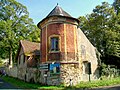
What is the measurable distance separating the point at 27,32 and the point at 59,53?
30.8 meters

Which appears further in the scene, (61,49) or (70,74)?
(61,49)

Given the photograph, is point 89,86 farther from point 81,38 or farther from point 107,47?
point 107,47

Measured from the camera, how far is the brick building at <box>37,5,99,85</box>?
23.3 m

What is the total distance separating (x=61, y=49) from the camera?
23.9m

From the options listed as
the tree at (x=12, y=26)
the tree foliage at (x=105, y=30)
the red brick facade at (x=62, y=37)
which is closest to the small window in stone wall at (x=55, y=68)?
the red brick facade at (x=62, y=37)

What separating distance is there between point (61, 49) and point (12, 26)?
30.3 metres

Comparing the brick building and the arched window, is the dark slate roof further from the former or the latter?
the arched window

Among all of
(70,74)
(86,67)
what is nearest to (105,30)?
(86,67)

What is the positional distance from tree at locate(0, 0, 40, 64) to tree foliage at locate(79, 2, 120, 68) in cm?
1606

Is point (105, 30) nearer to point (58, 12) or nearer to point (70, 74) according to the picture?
point (58, 12)

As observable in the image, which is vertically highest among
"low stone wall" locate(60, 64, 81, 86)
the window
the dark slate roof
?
the dark slate roof

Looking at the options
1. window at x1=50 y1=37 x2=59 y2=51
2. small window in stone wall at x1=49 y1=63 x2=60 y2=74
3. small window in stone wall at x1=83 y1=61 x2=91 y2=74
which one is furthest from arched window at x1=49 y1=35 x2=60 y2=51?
small window in stone wall at x1=83 y1=61 x2=91 y2=74

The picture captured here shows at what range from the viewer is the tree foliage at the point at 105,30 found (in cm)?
3771

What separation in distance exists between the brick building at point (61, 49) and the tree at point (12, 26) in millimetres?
25519
